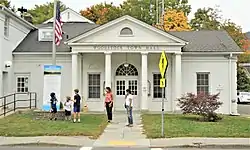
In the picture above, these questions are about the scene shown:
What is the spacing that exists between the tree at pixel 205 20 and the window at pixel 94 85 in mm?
34435

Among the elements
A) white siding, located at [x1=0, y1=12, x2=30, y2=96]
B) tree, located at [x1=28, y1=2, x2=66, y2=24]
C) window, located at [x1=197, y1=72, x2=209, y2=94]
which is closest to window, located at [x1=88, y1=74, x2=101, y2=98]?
white siding, located at [x1=0, y1=12, x2=30, y2=96]

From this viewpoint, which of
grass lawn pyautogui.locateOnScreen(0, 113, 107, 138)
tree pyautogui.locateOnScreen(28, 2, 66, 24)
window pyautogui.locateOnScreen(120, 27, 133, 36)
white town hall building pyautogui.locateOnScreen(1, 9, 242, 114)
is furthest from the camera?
tree pyautogui.locateOnScreen(28, 2, 66, 24)

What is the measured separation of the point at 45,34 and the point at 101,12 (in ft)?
113

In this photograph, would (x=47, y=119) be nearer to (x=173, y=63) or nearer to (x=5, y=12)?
(x=5, y=12)

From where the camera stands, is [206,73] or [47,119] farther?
[206,73]

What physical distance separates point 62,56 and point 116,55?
3738 mm

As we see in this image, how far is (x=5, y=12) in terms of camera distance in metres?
29.0

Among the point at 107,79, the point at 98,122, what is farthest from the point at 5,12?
the point at 98,122

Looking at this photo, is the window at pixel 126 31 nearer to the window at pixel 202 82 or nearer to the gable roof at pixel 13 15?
the window at pixel 202 82

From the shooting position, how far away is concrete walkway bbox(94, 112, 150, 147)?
Result: 16.0 metres

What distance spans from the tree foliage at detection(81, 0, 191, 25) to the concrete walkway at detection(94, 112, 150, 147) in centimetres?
4646

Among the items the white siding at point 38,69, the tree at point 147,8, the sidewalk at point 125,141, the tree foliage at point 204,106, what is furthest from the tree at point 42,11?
the sidewalk at point 125,141

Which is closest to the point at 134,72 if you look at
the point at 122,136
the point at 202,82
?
the point at 202,82

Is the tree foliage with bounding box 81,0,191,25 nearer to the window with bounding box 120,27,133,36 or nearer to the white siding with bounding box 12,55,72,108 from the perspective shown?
the white siding with bounding box 12,55,72,108
